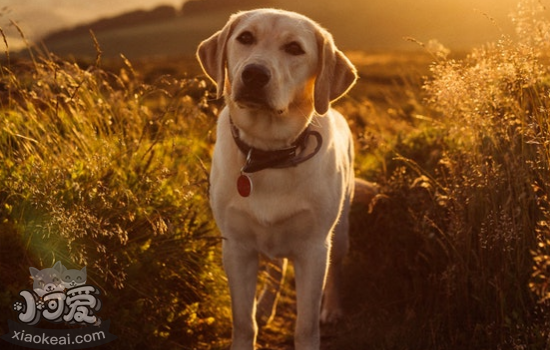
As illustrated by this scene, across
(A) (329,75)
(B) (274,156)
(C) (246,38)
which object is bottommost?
(B) (274,156)

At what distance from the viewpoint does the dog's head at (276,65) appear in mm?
3580

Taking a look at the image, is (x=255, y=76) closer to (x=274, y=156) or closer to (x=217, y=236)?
(x=274, y=156)

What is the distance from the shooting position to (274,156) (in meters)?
3.90

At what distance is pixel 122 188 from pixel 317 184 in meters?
1.04

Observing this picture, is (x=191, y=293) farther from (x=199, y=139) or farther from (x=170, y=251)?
(x=199, y=139)

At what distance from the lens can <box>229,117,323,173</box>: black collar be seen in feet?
12.7

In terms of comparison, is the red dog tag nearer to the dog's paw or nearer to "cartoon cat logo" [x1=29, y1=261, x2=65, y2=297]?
"cartoon cat logo" [x1=29, y1=261, x2=65, y2=297]

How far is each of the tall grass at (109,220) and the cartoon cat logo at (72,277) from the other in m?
0.07

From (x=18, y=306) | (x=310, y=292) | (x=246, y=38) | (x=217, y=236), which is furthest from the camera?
(x=217, y=236)

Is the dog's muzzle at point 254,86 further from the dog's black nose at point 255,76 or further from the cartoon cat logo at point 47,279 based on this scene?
the cartoon cat logo at point 47,279

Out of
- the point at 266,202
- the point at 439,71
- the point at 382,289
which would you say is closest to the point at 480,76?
the point at 439,71

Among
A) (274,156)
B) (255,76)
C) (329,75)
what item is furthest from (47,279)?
(329,75)

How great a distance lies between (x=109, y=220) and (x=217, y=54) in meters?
1.08

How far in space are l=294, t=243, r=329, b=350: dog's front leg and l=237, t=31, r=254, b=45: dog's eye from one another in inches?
45.3
